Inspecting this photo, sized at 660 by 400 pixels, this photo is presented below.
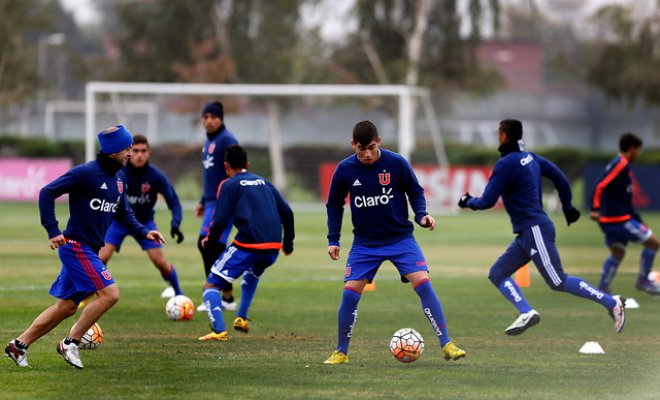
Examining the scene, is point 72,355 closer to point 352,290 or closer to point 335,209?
point 352,290

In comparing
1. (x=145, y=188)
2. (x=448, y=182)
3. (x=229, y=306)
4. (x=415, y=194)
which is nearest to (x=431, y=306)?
(x=415, y=194)

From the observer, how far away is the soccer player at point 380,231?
1062 centimetres

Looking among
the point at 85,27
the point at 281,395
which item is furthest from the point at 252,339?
the point at 85,27

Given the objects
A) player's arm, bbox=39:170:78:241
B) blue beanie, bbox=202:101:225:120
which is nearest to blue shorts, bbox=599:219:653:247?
blue beanie, bbox=202:101:225:120

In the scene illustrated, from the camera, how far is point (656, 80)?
49.3 metres

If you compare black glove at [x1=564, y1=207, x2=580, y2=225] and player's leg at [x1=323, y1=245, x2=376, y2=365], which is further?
black glove at [x1=564, y1=207, x2=580, y2=225]

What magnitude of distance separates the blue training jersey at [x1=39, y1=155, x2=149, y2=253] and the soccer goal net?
2646cm

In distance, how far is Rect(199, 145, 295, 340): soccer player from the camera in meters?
12.1

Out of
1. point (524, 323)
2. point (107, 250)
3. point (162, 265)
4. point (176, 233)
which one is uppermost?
point (176, 233)

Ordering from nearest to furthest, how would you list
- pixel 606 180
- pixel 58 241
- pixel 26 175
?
pixel 58 241, pixel 606 180, pixel 26 175

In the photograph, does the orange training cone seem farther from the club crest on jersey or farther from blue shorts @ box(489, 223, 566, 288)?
the club crest on jersey

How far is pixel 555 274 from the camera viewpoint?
1240 centimetres

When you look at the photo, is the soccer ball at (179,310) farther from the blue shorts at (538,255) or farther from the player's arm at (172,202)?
the blue shorts at (538,255)

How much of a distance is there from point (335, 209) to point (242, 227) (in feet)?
5.23
